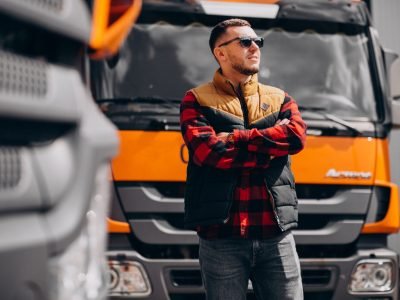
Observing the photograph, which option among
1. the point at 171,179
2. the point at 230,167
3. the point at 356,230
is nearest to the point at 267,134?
the point at 230,167

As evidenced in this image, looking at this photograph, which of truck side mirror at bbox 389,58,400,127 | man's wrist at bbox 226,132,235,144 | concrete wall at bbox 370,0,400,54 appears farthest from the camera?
concrete wall at bbox 370,0,400,54

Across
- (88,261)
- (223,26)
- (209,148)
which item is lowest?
(209,148)

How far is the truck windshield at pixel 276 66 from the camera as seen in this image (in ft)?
17.7

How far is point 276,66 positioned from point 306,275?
1313 mm

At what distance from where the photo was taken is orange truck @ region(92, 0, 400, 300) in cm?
521

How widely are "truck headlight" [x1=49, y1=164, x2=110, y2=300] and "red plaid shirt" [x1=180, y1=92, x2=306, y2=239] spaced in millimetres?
1524

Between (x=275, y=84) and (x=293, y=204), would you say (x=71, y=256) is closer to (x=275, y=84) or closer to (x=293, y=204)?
(x=293, y=204)

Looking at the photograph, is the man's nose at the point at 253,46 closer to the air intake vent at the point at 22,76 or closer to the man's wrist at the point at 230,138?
the man's wrist at the point at 230,138

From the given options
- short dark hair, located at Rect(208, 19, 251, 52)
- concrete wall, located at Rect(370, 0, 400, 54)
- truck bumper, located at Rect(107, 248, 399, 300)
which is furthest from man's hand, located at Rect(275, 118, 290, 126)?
concrete wall, located at Rect(370, 0, 400, 54)

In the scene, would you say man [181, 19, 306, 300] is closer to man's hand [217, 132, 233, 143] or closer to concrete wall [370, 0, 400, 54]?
man's hand [217, 132, 233, 143]

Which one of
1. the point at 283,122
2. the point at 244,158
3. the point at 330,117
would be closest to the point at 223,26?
the point at 283,122

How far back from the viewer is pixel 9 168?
1.89m

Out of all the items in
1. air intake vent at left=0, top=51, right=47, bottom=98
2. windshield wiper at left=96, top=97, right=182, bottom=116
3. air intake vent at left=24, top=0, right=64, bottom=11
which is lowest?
windshield wiper at left=96, top=97, right=182, bottom=116

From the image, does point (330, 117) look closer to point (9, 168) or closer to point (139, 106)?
point (139, 106)
